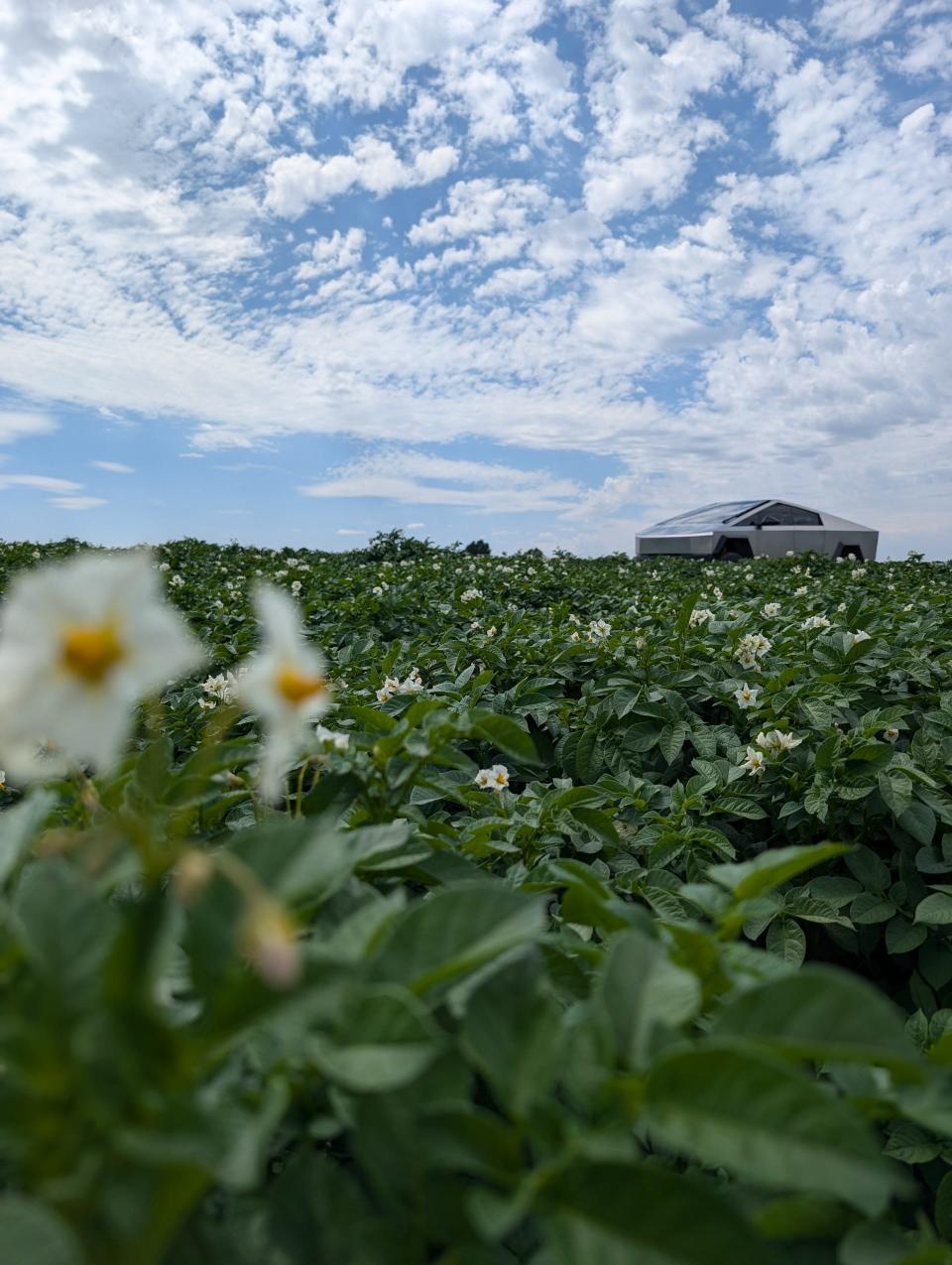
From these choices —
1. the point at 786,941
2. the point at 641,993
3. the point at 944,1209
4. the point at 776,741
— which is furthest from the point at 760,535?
the point at 641,993

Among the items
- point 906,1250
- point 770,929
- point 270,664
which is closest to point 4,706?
point 270,664

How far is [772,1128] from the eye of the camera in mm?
567

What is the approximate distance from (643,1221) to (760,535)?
23.1m

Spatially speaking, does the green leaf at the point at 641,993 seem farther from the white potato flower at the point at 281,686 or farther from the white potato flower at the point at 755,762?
the white potato flower at the point at 755,762

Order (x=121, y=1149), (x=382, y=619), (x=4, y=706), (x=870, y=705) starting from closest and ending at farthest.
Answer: (x=121, y=1149)
(x=4, y=706)
(x=870, y=705)
(x=382, y=619)

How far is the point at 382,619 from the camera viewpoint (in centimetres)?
496

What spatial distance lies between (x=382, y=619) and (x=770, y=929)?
3.19 metres

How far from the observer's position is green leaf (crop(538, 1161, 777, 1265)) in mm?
524

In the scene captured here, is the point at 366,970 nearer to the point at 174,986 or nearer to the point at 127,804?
→ the point at 174,986

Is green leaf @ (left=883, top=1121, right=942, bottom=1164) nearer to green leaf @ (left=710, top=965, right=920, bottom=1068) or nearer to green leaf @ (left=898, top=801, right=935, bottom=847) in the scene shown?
green leaf @ (left=898, top=801, right=935, bottom=847)

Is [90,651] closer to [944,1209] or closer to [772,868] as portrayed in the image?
[772,868]

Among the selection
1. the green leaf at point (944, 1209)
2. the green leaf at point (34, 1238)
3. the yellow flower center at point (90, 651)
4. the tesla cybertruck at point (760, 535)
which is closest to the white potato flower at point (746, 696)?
the green leaf at point (944, 1209)

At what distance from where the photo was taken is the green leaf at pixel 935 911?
2037mm

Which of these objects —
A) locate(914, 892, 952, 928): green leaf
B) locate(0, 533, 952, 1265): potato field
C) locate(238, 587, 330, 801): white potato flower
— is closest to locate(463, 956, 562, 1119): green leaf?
locate(0, 533, 952, 1265): potato field
